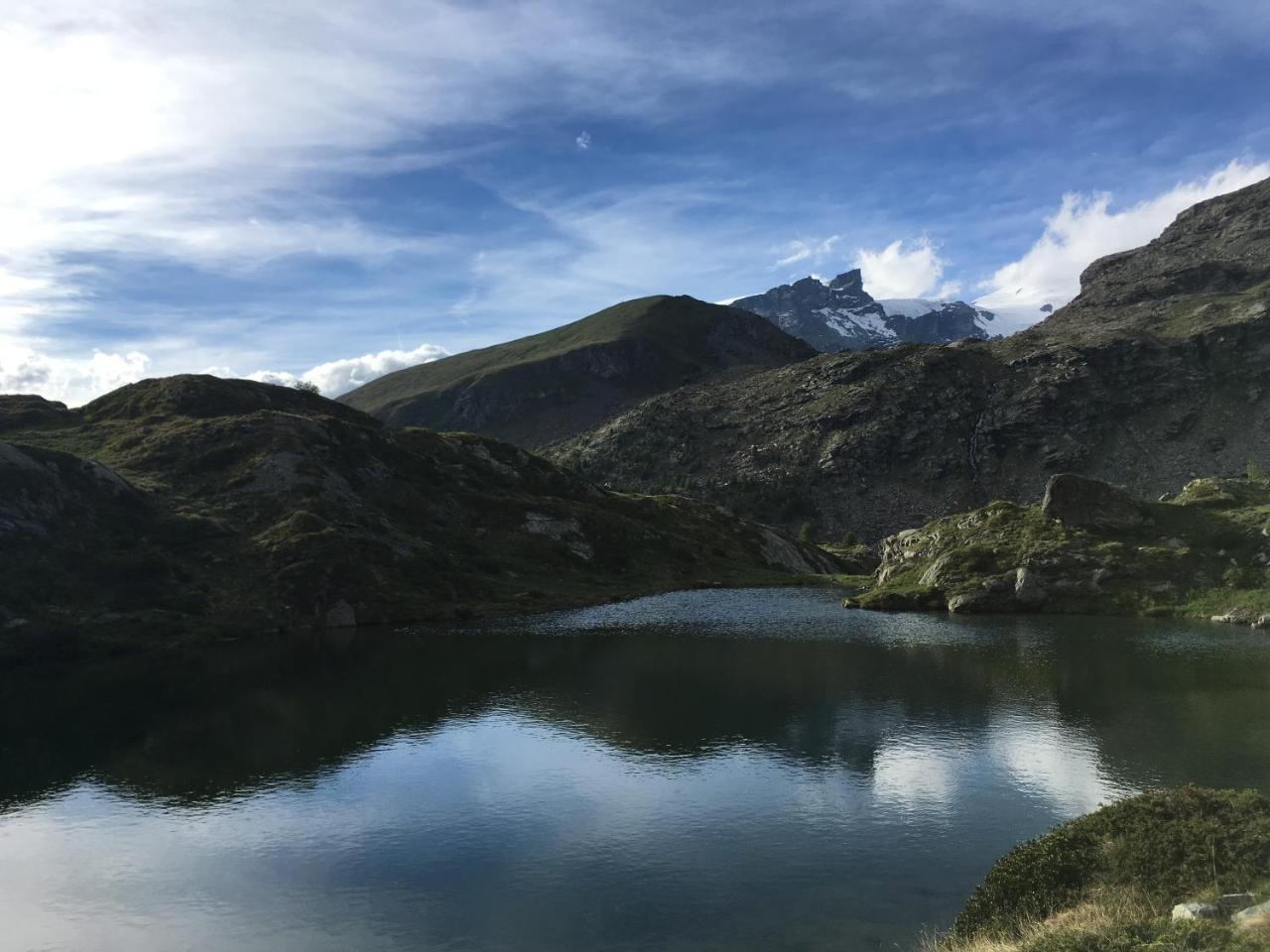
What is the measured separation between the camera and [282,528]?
127 meters

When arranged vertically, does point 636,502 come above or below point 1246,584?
above

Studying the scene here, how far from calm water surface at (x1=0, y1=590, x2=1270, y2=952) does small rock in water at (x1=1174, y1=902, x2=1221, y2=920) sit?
9.04 meters

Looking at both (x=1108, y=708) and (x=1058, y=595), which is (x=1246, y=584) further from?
(x=1108, y=708)

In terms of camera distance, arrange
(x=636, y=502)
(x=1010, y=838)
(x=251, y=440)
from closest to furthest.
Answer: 1. (x=1010, y=838)
2. (x=251, y=440)
3. (x=636, y=502)

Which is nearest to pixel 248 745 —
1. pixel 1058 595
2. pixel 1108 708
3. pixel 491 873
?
pixel 491 873

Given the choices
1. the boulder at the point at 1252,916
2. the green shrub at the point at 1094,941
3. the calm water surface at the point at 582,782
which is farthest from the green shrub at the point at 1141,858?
the green shrub at the point at 1094,941

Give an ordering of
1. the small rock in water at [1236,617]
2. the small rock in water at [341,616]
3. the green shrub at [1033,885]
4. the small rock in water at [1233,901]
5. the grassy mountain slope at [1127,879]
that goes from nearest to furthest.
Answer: the grassy mountain slope at [1127,879]
the small rock in water at [1233,901]
the green shrub at [1033,885]
the small rock in water at [1236,617]
the small rock in water at [341,616]

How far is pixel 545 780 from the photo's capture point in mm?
48188

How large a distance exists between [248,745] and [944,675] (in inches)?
2145

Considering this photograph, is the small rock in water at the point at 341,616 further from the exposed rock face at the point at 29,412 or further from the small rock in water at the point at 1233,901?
the small rock in water at the point at 1233,901

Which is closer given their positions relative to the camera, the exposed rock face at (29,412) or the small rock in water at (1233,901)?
the small rock in water at (1233,901)

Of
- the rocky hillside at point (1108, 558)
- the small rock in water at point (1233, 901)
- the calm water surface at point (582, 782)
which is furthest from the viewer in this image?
the rocky hillside at point (1108, 558)

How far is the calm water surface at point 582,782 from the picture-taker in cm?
3247

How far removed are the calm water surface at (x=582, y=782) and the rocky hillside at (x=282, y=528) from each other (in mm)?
21901
